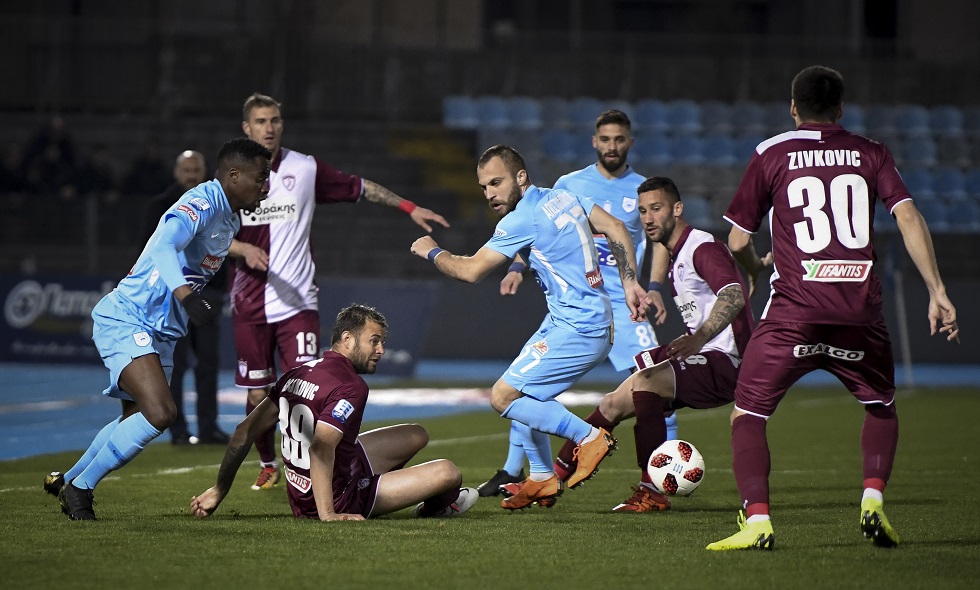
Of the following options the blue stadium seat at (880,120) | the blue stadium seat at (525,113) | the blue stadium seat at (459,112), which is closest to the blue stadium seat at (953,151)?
the blue stadium seat at (880,120)

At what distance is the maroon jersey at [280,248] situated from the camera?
29.0 feet

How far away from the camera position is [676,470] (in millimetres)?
7234

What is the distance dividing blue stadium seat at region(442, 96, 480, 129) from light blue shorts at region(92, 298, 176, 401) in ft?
55.7

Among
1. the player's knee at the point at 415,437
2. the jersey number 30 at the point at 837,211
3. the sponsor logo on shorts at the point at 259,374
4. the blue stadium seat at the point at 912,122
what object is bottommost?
the player's knee at the point at 415,437

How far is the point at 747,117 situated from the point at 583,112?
3.03m

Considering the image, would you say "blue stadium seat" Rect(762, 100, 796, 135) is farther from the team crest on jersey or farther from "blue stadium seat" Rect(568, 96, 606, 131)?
the team crest on jersey

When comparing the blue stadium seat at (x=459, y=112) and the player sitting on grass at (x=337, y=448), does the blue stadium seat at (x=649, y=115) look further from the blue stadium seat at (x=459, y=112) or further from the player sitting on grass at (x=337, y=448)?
the player sitting on grass at (x=337, y=448)

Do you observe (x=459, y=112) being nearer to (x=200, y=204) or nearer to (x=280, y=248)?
(x=280, y=248)

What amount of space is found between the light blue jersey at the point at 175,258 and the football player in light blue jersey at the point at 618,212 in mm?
2108

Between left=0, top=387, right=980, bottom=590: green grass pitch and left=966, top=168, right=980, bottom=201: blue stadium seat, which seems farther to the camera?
left=966, top=168, right=980, bottom=201: blue stadium seat

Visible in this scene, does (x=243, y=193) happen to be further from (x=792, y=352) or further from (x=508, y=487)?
(x=792, y=352)

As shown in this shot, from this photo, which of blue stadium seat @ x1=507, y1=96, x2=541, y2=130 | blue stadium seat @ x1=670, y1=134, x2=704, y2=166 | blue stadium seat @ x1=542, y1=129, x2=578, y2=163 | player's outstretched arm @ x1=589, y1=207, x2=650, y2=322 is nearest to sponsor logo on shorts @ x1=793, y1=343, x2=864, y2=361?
player's outstretched arm @ x1=589, y1=207, x2=650, y2=322

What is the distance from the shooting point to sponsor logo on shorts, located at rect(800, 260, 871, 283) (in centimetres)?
574

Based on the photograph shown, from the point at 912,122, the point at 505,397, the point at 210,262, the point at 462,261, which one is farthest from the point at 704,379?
the point at 912,122
